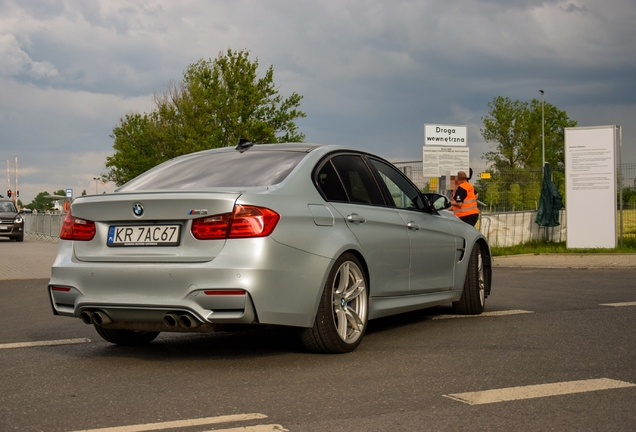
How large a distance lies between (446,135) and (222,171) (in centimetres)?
1469

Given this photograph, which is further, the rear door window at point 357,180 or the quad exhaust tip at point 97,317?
the rear door window at point 357,180

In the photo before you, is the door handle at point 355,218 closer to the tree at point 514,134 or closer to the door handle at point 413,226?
the door handle at point 413,226

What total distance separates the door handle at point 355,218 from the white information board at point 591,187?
16.6 m

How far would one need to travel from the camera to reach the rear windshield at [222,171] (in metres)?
6.13

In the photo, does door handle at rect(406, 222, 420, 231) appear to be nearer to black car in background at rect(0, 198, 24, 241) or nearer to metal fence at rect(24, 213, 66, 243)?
metal fence at rect(24, 213, 66, 243)

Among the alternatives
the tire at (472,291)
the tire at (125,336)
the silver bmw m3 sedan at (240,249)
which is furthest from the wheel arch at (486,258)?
the tire at (125,336)

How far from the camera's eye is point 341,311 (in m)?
6.21

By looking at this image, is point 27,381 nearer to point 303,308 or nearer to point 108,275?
point 108,275

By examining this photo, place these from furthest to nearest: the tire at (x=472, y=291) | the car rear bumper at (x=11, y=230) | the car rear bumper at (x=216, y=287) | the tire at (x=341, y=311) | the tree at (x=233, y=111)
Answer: the tree at (x=233, y=111) < the car rear bumper at (x=11, y=230) < the tire at (x=472, y=291) < the tire at (x=341, y=311) < the car rear bumper at (x=216, y=287)

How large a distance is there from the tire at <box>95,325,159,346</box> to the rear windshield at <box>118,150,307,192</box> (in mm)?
1131

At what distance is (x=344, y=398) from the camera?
4.71 meters

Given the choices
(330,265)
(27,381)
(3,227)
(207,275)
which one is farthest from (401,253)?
(3,227)

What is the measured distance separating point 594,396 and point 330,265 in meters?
1.99

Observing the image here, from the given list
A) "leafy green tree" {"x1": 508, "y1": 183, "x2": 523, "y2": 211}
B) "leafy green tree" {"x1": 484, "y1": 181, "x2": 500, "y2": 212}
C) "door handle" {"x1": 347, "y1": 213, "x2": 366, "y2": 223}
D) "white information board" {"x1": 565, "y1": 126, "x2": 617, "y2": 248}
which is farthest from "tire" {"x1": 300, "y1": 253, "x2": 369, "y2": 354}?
"white information board" {"x1": 565, "y1": 126, "x2": 617, "y2": 248}
